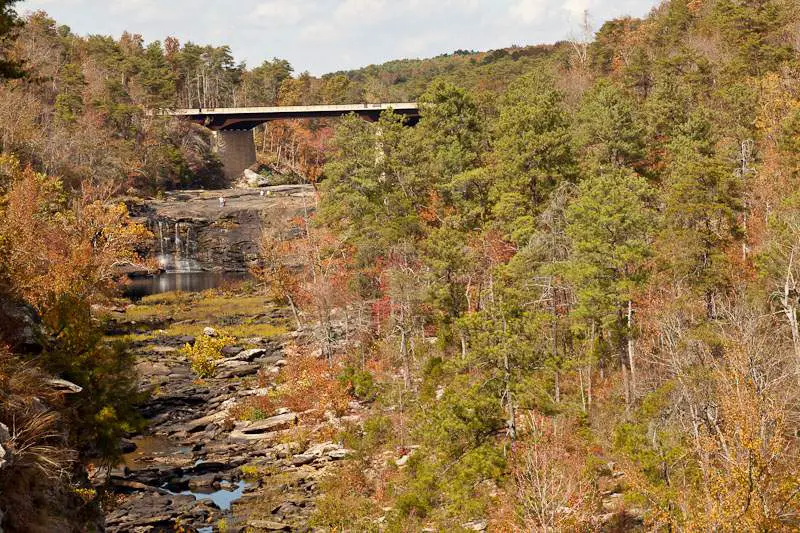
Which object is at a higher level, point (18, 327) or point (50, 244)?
point (50, 244)

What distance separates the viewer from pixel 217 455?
35.8 metres

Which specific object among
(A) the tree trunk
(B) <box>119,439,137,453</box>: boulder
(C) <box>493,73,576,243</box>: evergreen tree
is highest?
(C) <box>493,73,576,243</box>: evergreen tree

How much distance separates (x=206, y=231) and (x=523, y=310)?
2598 inches

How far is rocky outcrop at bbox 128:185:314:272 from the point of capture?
85.0 m

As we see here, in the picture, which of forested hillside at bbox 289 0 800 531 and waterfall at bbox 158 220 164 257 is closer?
forested hillside at bbox 289 0 800 531

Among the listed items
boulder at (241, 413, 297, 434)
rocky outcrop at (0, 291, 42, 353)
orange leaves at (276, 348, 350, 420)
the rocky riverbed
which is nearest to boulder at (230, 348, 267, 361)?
the rocky riverbed

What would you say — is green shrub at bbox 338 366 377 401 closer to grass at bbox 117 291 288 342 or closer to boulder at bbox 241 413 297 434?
boulder at bbox 241 413 297 434

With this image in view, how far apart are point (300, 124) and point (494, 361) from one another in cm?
11074

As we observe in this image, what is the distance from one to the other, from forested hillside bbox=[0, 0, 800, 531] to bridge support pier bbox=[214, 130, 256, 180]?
3819 cm

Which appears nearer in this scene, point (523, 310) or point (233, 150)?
point (523, 310)

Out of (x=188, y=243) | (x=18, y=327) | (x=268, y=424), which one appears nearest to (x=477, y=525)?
(x=268, y=424)

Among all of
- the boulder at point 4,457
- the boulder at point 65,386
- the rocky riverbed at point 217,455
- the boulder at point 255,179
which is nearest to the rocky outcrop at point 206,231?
the boulder at point 255,179

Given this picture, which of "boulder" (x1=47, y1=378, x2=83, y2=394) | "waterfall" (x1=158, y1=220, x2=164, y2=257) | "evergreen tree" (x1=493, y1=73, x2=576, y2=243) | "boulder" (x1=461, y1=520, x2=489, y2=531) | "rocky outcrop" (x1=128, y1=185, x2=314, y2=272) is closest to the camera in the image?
"boulder" (x1=47, y1=378, x2=83, y2=394)

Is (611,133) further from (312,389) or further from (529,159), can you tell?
(312,389)
